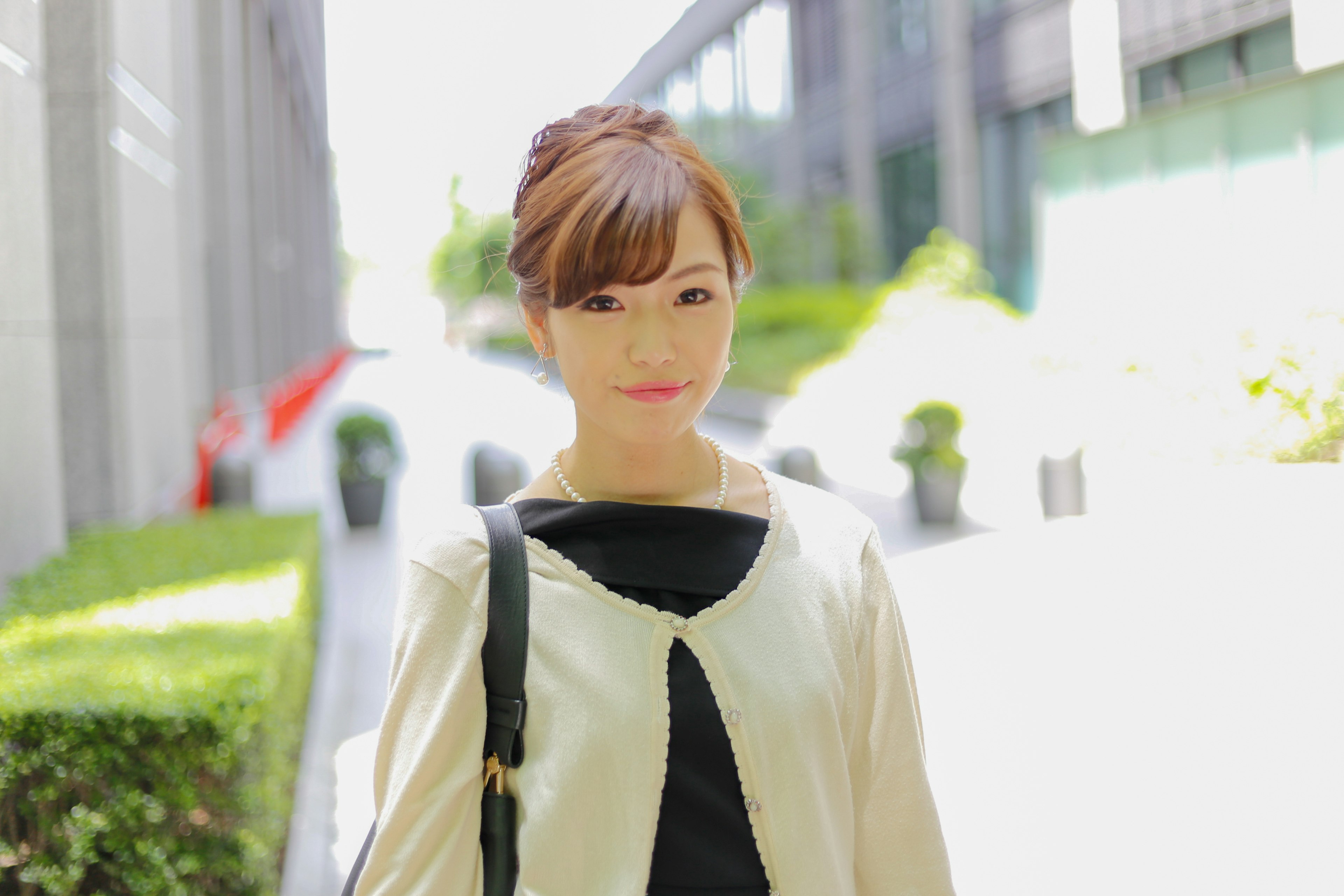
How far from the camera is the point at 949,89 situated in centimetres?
2331

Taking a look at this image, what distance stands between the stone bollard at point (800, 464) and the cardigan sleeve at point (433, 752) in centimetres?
910

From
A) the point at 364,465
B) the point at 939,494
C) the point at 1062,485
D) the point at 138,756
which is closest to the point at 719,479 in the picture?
the point at 138,756

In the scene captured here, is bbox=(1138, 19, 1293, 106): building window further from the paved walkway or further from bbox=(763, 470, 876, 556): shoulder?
bbox=(763, 470, 876, 556): shoulder

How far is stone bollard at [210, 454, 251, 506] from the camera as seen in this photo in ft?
33.5

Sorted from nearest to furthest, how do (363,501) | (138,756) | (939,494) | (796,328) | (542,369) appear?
1. (542,369)
2. (138,756)
3. (939,494)
4. (363,501)
5. (796,328)

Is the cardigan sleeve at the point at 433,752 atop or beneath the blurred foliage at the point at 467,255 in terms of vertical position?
beneath

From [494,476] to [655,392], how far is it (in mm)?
9212

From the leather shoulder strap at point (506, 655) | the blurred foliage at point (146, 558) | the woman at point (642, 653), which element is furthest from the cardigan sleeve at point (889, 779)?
the blurred foliage at point (146, 558)

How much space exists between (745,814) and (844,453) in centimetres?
1528

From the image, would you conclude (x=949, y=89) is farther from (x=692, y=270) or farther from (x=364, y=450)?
(x=692, y=270)

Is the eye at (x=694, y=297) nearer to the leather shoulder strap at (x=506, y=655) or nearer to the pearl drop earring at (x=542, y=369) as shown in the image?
the pearl drop earring at (x=542, y=369)

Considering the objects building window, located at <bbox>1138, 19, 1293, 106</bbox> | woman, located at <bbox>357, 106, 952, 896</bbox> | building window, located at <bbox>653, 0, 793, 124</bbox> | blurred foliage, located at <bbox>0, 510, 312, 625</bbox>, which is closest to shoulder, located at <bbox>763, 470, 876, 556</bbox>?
woman, located at <bbox>357, 106, 952, 896</bbox>

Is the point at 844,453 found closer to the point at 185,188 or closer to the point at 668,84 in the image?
the point at 185,188

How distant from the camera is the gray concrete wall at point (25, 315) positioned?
4.97 m
